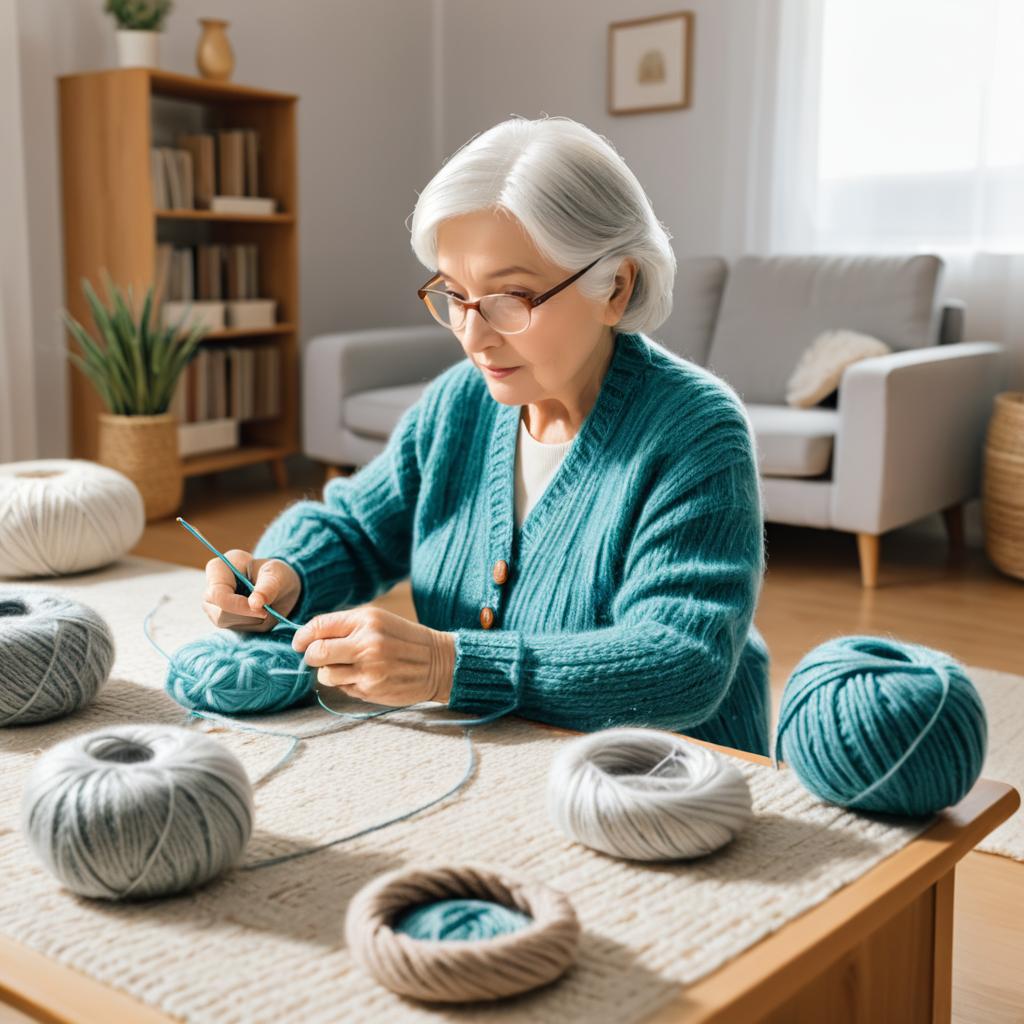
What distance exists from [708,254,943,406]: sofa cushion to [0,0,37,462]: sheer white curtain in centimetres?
216

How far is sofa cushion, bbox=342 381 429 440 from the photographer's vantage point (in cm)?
395

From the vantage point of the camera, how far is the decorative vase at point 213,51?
4.10 m

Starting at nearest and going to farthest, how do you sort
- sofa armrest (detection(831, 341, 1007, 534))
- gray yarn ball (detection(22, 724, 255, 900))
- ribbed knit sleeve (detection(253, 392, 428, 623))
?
1. gray yarn ball (detection(22, 724, 255, 900))
2. ribbed knit sleeve (detection(253, 392, 428, 623))
3. sofa armrest (detection(831, 341, 1007, 534))

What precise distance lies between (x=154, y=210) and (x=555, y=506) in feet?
9.80

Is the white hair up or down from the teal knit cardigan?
up

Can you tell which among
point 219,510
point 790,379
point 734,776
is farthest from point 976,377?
point 734,776

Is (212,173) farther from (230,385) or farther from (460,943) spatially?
(460,943)

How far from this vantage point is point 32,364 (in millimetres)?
4012

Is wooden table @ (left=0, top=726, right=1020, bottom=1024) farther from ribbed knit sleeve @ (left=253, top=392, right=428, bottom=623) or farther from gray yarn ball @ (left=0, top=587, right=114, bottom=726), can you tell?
ribbed knit sleeve @ (left=253, top=392, right=428, bottom=623)

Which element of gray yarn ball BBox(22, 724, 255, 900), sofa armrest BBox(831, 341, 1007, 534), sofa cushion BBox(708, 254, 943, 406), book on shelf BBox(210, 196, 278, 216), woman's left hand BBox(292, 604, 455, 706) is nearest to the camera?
gray yarn ball BBox(22, 724, 255, 900)

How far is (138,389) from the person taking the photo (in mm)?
3826

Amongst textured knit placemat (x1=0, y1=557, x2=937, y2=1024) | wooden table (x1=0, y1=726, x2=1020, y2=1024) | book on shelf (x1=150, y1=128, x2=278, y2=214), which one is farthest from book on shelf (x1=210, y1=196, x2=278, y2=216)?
wooden table (x1=0, y1=726, x2=1020, y2=1024)

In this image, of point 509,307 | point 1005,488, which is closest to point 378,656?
point 509,307

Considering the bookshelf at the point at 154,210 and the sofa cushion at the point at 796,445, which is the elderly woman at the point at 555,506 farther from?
the bookshelf at the point at 154,210
